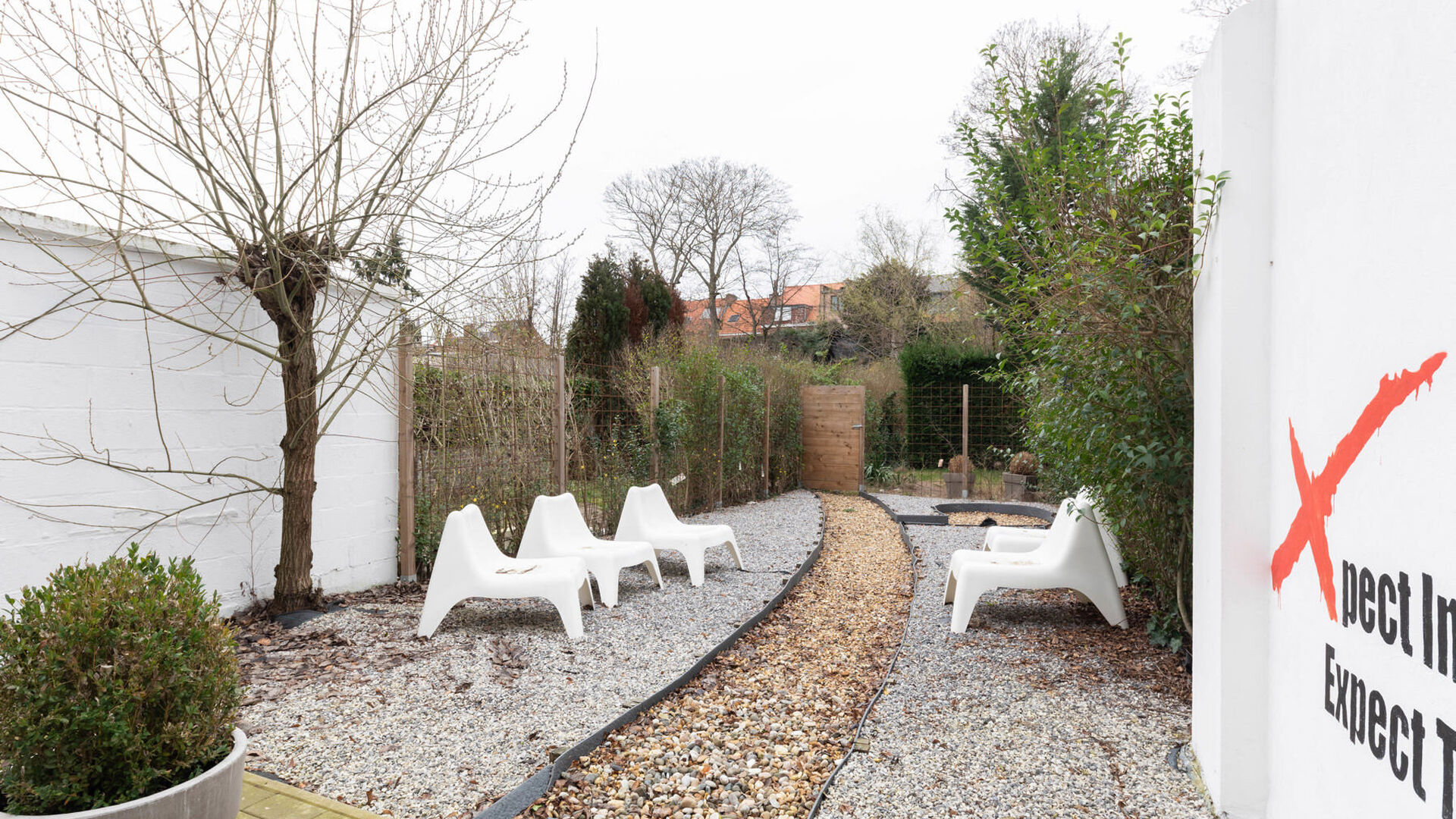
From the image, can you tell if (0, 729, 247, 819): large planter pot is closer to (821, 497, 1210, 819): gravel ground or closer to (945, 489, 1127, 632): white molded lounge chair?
(821, 497, 1210, 819): gravel ground

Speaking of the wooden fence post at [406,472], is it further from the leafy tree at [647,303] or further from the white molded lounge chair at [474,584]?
the leafy tree at [647,303]

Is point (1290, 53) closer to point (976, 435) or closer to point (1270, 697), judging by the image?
point (1270, 697)

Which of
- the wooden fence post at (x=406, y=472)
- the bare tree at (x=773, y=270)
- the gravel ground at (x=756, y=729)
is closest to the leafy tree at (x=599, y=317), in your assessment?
the bare tree at (x=773, y=270)

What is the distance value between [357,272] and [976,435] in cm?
1037

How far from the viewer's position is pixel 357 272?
5.28 m

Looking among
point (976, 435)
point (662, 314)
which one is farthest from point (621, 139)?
point (976, 435)

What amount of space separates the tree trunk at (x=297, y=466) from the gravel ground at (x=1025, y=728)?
136 inches

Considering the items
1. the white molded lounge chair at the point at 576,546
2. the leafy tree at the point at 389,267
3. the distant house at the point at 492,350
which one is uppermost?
the leafy tree at the point at 389,267

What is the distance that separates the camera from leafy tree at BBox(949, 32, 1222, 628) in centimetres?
314

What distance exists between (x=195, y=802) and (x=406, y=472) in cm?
384

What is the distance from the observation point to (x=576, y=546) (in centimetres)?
541

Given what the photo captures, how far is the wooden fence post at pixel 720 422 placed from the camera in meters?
9.99

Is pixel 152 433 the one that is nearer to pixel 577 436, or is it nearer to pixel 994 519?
pixel 577 436

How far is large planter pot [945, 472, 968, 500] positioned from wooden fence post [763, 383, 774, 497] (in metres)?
2.75
